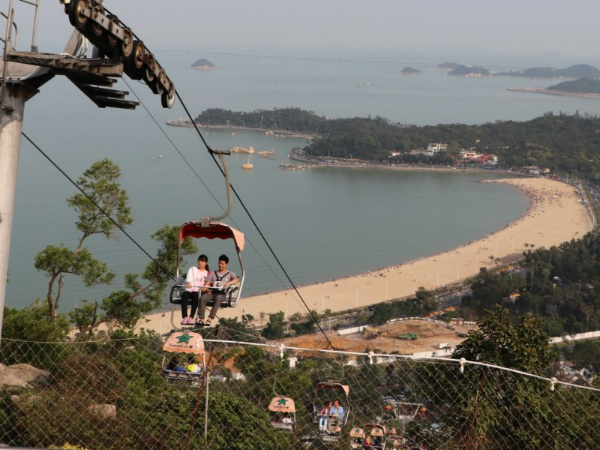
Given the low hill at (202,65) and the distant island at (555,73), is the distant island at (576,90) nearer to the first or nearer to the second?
the distant island at (555,73)

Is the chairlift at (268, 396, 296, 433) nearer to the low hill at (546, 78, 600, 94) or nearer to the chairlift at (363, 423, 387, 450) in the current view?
the chairlift at (363, 423, 387, 450)

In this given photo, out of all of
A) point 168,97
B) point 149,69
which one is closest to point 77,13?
point 149,69

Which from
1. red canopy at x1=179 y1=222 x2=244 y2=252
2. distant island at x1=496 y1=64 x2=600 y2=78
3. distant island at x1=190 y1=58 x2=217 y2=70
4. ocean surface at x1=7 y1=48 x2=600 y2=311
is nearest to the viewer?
red canopy at x1=179 y1=222 x2=244 y2=252

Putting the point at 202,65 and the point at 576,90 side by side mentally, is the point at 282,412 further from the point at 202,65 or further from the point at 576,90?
the point at 202,65

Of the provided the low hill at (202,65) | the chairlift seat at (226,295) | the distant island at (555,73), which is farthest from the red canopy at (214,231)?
the distant island at (555,73)

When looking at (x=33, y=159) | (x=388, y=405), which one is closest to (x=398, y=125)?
(x=33, y=159)

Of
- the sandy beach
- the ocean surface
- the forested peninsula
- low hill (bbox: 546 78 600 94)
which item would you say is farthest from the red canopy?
low hill (bbox: 546 78 600 94)
